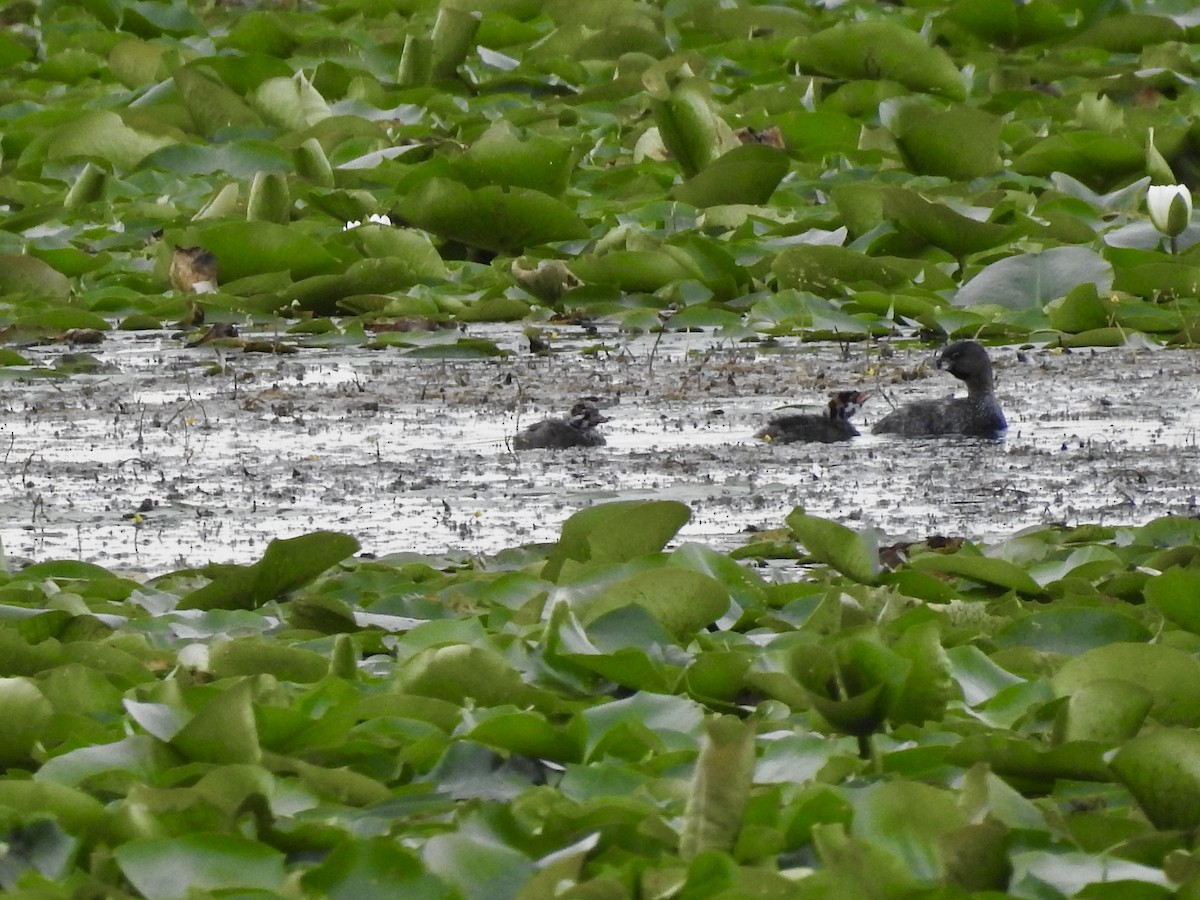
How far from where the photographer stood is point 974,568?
3.95 metres

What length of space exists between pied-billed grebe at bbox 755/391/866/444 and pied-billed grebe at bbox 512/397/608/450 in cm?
42

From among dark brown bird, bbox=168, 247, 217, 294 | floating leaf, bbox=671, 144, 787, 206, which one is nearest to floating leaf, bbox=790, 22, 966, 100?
floating leaf, bbox=671, 144, 787, 206

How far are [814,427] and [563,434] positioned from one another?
0.64 meters

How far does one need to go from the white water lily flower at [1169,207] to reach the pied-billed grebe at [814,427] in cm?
210

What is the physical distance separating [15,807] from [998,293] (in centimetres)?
543

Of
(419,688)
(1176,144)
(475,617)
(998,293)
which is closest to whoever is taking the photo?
(419,688)

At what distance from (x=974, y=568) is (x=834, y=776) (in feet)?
3.98

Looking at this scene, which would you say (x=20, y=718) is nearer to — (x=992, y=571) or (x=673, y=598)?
(x=673, y=598)

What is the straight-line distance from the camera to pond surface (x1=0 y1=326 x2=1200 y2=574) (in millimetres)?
4914

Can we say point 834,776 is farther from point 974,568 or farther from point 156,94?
point 156,94

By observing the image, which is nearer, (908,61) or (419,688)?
(419,688)

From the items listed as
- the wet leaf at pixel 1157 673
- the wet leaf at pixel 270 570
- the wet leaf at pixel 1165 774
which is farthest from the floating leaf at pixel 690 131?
the wet leaf at pixel 1165 774

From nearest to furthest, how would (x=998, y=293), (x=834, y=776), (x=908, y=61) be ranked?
(x=834, y=776)
(x=998, y=293)
(x=908, y=61)

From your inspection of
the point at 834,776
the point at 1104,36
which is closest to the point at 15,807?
the point at 834,776
